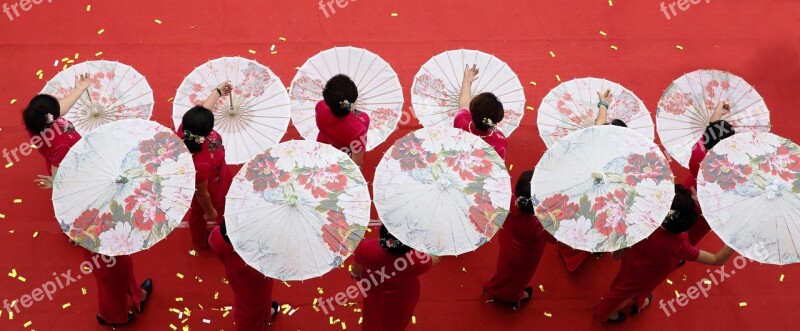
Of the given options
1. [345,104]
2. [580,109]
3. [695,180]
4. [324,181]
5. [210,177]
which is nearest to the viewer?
[324,181]

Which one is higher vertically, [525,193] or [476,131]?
[476,131]

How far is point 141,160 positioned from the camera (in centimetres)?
347

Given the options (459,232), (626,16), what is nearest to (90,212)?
(459,232)

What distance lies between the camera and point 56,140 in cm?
391

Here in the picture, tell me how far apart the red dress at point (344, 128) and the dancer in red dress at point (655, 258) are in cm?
182

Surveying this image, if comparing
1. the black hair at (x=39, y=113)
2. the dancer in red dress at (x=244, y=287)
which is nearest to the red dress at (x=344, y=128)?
the dancer in red dress at (x=244, y=287)

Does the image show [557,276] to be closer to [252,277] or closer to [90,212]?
[252,277]

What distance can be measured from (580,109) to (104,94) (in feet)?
10.8

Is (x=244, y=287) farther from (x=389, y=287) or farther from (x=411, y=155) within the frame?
(x=411, y=155)

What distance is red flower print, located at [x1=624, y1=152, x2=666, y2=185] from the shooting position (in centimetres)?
359

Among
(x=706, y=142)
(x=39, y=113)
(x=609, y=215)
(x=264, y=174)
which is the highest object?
(x=39, y=113)

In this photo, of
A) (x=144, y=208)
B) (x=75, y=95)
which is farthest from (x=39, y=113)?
(x=144, y=208)

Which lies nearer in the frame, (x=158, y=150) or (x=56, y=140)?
(x=158, y=150)

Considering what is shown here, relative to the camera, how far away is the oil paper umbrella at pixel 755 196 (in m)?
3.52
